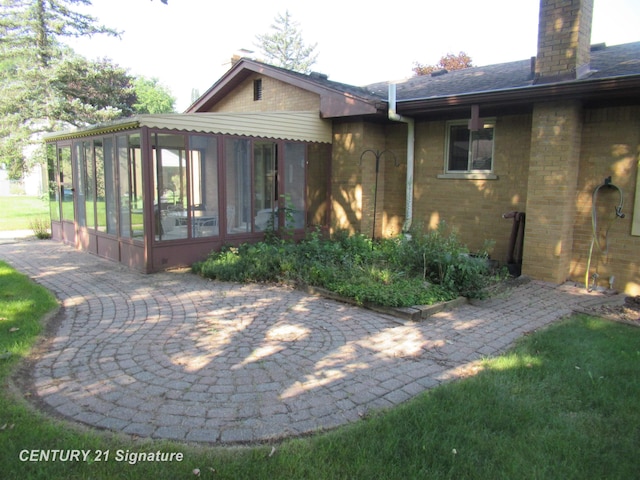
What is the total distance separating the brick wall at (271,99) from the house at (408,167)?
103 millimetres

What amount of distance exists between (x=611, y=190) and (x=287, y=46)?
52940 millimetres

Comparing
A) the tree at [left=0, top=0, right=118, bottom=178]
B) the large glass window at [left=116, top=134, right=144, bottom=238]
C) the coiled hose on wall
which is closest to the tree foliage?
the tree at [left=0, top=0, right=118, bottom=178]

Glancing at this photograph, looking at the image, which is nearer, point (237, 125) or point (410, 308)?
point (410, 308)

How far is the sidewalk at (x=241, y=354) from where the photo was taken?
133 inches

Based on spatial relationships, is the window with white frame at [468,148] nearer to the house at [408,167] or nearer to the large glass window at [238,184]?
the house at [408,167]

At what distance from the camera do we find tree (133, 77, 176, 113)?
4831 centimetres

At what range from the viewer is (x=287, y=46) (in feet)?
180

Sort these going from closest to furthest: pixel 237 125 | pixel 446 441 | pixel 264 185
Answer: pixel 446 441, pixel 237 125, pixel 264 185

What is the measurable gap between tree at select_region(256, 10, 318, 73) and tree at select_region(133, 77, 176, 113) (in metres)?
13.1

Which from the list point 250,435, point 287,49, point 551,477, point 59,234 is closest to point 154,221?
point 59,234

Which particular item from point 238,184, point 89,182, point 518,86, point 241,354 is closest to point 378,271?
point 241,354

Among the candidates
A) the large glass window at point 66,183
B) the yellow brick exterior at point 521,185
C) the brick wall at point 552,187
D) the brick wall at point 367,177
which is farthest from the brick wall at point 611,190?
the large glass window at point 66,183

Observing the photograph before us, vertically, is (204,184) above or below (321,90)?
below

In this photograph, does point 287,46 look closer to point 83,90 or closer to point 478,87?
point 83,90
